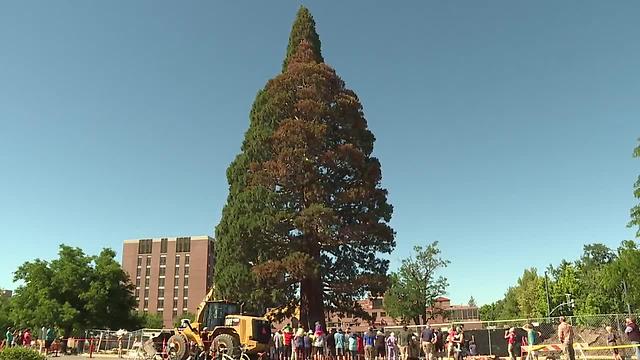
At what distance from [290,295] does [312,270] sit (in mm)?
2785

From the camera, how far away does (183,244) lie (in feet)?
403

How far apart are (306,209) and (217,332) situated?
11267mm

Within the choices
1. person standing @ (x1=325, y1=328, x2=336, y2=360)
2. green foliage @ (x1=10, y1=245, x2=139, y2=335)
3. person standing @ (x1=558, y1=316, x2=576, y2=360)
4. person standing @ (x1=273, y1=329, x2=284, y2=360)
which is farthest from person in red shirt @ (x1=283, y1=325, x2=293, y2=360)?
green foliage @ (x1=10, y1=245, x2=139, y2=335)

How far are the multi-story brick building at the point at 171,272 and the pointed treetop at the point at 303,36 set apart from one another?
284ft

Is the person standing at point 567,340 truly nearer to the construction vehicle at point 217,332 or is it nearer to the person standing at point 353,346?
the person standing at point 353,346

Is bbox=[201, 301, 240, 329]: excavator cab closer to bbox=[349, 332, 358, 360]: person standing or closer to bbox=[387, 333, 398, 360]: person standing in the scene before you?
A: bbox=[349, 332, 358, 360]: person standing

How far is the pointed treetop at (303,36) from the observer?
129ft

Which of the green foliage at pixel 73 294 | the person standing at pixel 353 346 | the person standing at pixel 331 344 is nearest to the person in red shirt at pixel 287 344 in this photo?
the person standing at pixel 331 344

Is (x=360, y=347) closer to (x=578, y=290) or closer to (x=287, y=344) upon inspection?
(x=287, y=344)

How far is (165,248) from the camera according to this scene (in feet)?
407

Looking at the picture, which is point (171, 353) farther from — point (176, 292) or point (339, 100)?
point (176, 292)

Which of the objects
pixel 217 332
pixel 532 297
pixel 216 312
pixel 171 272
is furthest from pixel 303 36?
pixel 171 272

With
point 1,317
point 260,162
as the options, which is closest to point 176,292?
point 1,317

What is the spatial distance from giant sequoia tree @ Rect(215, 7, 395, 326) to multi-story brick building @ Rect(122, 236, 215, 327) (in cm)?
8794
